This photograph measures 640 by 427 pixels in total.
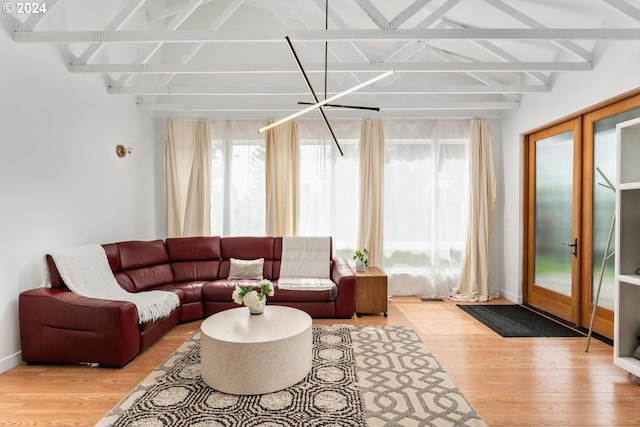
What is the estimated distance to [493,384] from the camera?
104 inches

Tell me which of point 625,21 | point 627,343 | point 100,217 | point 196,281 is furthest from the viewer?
point 196,281

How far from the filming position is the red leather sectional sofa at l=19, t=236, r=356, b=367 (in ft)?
9.53

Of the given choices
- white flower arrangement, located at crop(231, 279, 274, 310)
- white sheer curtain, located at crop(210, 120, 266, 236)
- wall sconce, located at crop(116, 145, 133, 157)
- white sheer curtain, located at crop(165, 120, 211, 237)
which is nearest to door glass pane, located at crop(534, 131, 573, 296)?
white flower arrangement, located at crop(231, 279, 274, 310)

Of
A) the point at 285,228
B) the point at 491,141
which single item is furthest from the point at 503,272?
the point at 285,228

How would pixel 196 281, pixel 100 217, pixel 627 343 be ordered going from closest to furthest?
1. pixel 627 343
2. pixel 100 217
3. pixel 196 281

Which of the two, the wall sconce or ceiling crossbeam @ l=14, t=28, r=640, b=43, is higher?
ceiling crossbeam @ l=14, t=28, r=640, b=43

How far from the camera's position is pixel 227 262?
484 centimetres

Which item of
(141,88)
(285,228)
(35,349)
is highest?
(141,88)

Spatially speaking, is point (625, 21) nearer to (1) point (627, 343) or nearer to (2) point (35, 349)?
(1) point (627, 343)

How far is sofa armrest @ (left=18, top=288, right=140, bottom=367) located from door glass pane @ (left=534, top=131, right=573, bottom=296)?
459 cm

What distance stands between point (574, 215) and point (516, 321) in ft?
4.42

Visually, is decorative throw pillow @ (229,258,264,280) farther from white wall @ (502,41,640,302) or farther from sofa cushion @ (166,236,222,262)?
white wall @ (502,41,640,302)

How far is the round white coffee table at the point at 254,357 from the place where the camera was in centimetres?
244

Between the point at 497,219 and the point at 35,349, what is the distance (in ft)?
18.6
